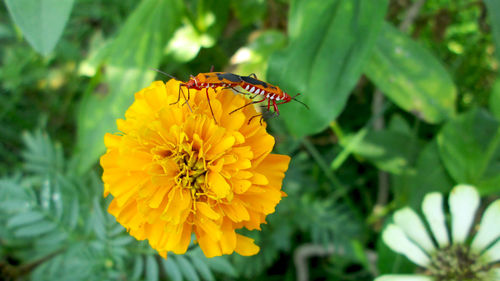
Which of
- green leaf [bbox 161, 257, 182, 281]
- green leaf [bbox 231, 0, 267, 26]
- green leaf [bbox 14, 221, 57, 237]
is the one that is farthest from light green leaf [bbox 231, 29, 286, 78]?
green leaf [bbox 14, 221, 57, 237]

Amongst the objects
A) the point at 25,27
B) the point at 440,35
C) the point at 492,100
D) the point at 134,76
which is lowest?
the point at 492,100

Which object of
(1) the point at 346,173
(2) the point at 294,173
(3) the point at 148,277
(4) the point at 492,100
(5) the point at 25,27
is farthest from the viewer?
(1) the point at 346,173

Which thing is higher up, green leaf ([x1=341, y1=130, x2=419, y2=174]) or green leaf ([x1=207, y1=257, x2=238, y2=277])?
green leaf ([x1=341, y1=130, x2=419, y2=174])

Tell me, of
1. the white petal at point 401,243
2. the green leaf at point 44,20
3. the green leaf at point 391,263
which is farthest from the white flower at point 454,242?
the green leaf at point 44,20

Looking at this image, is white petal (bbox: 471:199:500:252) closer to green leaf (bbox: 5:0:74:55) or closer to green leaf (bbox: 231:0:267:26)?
green leaf (bbox: 231:0:267:26)

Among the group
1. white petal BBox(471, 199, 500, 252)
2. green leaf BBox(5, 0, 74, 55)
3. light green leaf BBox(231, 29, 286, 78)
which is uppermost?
A: light green leaf BBox(231, 29, 286, 78)

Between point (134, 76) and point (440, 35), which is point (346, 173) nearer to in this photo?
point (440, 35)

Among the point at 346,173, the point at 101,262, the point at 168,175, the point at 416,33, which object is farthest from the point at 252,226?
the point at 416,33

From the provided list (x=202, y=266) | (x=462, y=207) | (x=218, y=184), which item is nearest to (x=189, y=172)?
(x=218, y=184)
